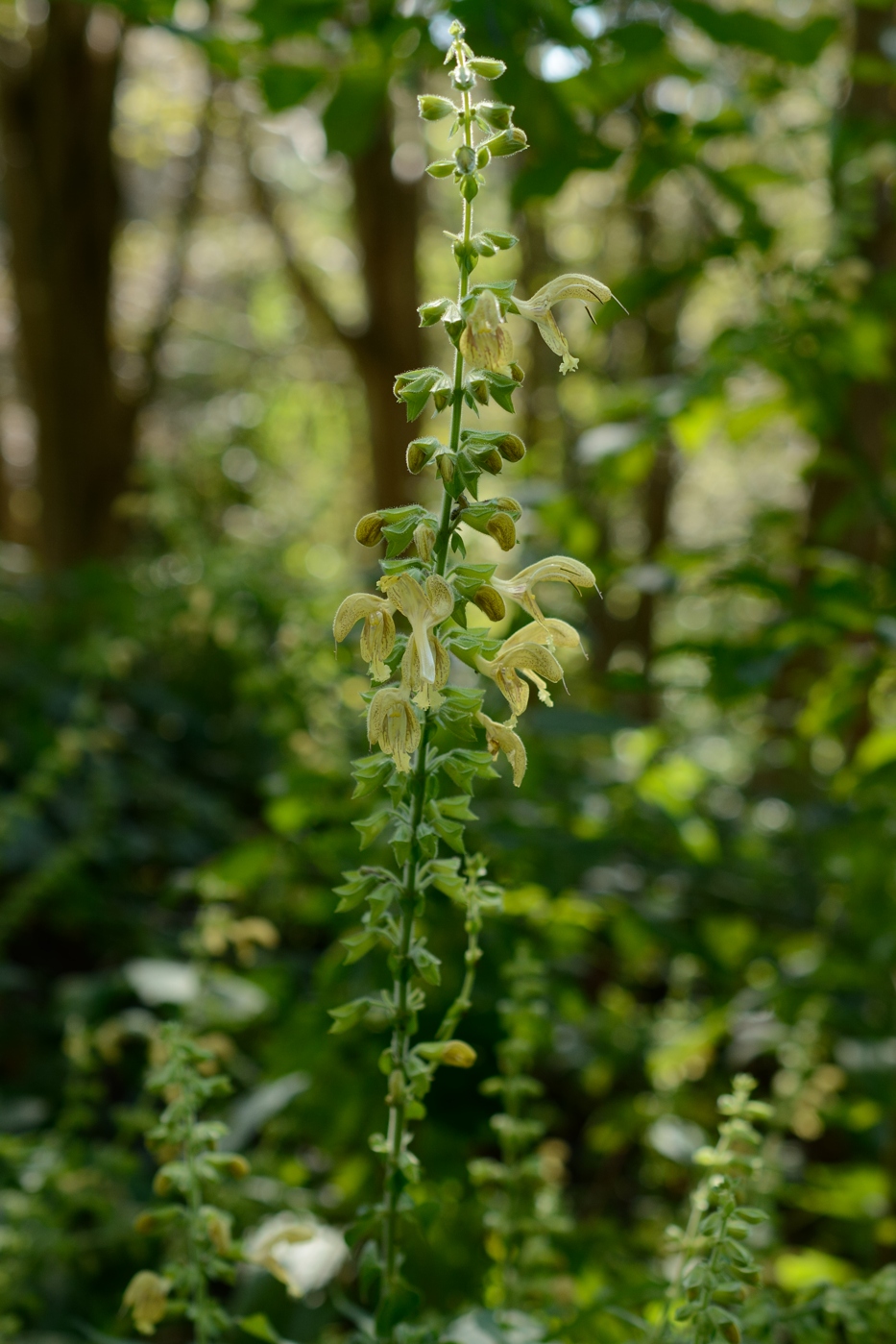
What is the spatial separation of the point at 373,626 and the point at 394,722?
0.30 feet

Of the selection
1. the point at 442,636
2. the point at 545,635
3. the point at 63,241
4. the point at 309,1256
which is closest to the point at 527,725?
the point at 309,1256

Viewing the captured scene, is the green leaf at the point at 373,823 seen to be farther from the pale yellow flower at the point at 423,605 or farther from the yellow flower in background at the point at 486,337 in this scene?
the yellow flower in background at the point at 486,337

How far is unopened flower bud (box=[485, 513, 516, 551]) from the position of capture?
32.7 inches

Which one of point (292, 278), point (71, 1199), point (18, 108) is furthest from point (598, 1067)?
point (18, 108)

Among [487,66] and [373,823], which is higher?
[487,66]

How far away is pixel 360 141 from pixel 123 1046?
2.03 m

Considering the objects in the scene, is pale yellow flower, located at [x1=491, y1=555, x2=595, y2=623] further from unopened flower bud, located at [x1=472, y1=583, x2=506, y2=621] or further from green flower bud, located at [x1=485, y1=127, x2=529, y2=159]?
green flower bud, located at [x1=485, y1=127, x2=529, y2=159]

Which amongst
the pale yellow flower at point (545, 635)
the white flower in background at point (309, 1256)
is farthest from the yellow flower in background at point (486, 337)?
the white flower in background at point (309, 1256)

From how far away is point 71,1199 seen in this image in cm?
158

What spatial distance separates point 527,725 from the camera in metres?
1.94

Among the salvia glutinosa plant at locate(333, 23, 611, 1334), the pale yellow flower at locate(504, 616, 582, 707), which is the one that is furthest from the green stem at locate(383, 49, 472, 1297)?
the pale yellow flower at locate(504, 616, 582, 707)

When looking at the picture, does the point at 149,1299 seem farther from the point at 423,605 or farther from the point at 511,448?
the point at 511,448

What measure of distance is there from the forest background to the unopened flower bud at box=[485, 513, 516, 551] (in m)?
0.56

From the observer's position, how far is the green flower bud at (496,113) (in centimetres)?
83
